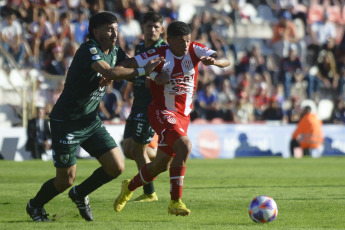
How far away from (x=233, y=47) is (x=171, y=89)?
1934cm

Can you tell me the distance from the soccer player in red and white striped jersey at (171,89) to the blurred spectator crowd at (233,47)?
524 inches

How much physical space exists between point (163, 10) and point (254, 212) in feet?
62.7

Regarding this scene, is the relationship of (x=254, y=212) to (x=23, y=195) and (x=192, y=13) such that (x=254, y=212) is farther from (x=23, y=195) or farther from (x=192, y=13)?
(x=192, y=13)

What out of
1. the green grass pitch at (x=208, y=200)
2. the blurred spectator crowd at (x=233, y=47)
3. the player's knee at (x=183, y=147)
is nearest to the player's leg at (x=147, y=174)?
the green grass pitch at (x=208, y=200)

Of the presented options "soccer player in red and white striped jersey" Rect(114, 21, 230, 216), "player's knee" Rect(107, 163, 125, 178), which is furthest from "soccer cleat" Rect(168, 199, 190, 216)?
"player's knee" Rect(107, 163, 125, 178)

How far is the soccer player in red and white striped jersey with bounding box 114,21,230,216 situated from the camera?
29.0 feet

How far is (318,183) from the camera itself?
13820 millimetres

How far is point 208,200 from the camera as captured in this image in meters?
10.5

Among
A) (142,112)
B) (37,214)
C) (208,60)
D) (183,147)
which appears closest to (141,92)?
(142,112)

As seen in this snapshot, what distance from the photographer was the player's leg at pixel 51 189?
8.18 meters

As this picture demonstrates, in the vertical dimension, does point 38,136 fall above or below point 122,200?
below

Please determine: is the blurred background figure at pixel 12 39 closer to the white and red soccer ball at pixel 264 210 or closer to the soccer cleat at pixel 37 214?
the soccer cleat at pixel 37 214

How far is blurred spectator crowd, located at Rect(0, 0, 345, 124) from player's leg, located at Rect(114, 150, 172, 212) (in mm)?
13190

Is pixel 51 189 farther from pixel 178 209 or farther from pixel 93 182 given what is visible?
pixel 178 209
